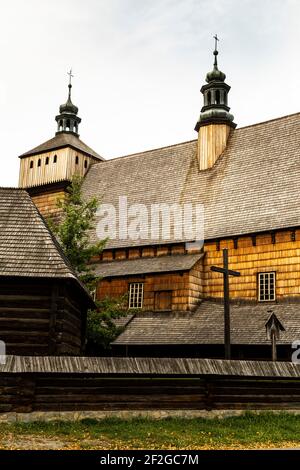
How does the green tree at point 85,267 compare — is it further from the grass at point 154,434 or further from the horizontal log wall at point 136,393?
the grass at point 154,434

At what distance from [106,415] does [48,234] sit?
19.3ft

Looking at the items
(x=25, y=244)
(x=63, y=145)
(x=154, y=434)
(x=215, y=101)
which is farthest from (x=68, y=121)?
(x=154, y=434)

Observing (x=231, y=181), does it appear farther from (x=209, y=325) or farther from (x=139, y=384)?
(x=139, y=384)

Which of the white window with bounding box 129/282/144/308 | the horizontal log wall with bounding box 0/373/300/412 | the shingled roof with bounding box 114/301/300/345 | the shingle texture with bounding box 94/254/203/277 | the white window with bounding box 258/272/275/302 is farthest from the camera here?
the white window with bounding box 129/282/144/308

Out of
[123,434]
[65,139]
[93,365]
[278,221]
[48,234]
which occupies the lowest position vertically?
[123,434]

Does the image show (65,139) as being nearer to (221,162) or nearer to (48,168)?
(48,168)

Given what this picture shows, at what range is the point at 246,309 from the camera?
870 inches

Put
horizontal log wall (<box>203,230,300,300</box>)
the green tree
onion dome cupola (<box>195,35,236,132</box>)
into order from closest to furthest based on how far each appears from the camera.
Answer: the green tree, horizontal log wall (<box>203,230,300,300</box>), onion dome cupola (<box>195,35,236,132</box>)

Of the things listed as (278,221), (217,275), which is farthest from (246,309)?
(278,221)

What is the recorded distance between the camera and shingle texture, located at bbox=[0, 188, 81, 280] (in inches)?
542

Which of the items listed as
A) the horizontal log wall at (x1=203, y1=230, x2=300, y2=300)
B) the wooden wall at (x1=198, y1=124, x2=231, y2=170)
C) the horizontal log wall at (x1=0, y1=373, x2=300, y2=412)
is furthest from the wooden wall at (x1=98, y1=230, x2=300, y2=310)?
the horizontal log wall at (x1=0, y1=373, x2=300, y2=412)

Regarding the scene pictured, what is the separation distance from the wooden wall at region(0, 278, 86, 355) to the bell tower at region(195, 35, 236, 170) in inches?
619

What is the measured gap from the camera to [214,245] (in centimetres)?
2409

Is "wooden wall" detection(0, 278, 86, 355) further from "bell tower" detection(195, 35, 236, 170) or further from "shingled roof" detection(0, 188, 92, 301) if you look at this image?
"bell tower" detection(195, 35, 236, 170)
